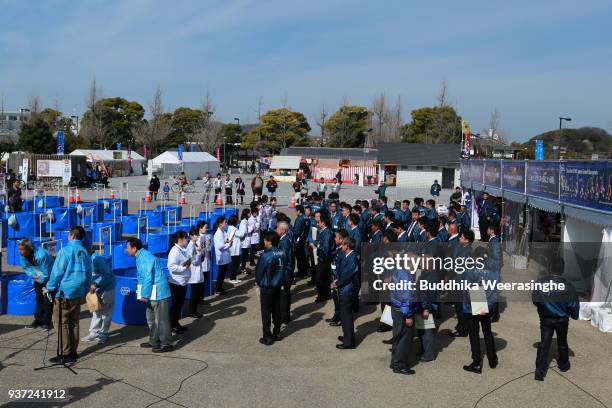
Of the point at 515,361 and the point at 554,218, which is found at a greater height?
the point at 554,218

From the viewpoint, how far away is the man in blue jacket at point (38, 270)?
763 centimetres

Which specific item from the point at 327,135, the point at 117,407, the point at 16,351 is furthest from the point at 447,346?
the point at 327,135

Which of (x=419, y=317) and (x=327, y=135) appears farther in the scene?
(x=327, y=135)

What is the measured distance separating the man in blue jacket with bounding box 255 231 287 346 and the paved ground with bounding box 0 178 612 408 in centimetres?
32

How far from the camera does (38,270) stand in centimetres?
775

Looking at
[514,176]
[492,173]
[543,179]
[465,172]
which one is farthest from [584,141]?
[543,179]

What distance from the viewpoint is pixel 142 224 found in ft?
55.5

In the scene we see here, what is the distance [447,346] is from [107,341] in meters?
4.77

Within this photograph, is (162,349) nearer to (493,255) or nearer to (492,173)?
(493,255)

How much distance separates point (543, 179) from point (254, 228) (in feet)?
20.6

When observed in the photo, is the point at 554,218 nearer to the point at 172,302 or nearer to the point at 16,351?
the point at 172,302

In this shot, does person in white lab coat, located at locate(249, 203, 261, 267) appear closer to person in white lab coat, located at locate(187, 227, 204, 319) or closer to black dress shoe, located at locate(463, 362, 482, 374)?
person in white lab coat, located at locate(187, 227, 204, 319)

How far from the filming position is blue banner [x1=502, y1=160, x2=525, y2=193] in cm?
1328

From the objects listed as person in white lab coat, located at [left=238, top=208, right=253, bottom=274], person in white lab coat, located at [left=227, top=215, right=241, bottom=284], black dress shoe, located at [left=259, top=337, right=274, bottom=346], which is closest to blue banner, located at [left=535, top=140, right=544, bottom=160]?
person in white lab coat, located at [left=238, top=208, right=253, bottom=274]
